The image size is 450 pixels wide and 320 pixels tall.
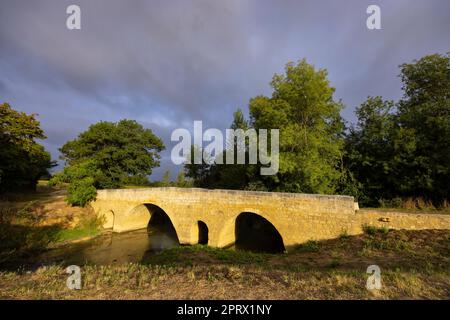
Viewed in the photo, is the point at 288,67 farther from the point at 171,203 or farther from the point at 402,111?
the point at 171,203

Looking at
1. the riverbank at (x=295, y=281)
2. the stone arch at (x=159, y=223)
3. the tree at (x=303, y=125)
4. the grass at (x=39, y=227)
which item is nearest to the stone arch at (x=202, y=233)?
the stone arch at (x=159, y=223)

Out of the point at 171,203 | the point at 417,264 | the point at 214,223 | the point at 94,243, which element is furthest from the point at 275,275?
the point at 94,243

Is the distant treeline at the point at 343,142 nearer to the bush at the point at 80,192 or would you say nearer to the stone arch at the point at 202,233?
the bush at the point at 80,192

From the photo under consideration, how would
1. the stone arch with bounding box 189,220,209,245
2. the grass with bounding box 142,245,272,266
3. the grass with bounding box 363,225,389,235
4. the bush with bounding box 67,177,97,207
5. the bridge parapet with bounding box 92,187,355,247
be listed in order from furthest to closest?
1. the bush with bounding box 67,177,97,207
2. the stone arch with bounding box 189,220,209,245
3. the bridge parapet with bounding box 92,187,355,247
4. the grass with bounding box 142,245,272,266
5. the grass with bounding box 363,225,389,235


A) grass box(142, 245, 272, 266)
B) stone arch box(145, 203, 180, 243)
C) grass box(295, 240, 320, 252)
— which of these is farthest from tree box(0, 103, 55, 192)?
grass box(295, 240, 320, 252)

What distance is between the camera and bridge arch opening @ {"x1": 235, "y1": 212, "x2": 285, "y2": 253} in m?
15.9

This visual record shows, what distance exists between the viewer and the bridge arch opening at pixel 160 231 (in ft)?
60.3

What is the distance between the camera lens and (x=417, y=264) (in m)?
7.57

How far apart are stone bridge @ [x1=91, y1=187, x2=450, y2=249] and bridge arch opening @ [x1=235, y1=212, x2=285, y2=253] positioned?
5.25 feet

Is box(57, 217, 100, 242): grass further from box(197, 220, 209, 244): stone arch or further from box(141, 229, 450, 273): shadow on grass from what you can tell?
box(141, 229, 450, 273): shadow on grass

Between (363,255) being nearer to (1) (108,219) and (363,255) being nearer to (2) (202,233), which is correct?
(2) (202,233)

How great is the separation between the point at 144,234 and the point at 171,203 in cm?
631

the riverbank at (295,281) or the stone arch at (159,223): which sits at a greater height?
the riverbank at (295,281)

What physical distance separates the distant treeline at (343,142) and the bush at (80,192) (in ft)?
0.28
